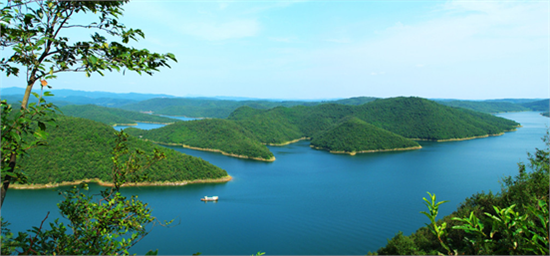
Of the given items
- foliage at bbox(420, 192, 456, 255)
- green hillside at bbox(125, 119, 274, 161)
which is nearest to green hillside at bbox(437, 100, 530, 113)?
green hillside at bbox(125, 119, 274, 161)

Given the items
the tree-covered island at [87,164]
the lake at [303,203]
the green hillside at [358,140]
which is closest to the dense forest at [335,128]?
the green hillside at [358,140]

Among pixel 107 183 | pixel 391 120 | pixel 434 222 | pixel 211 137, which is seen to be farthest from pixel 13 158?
pixel 391 120

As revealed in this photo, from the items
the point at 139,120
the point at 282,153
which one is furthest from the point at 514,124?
the point at 139,120

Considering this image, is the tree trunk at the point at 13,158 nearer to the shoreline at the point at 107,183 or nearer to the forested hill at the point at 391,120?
the shoreline at the point at 107,183

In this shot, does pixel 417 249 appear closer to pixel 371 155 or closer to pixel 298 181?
pixel 298 181

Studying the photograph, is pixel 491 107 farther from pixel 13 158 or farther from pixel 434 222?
pixel 13 158

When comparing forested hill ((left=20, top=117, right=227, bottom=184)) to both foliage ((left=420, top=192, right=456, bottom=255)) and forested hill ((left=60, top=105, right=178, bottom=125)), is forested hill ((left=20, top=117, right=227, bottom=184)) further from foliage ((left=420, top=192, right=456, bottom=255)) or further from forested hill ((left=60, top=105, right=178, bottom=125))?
forested hill ((left=60, top=105, right=178, bottom=125))
